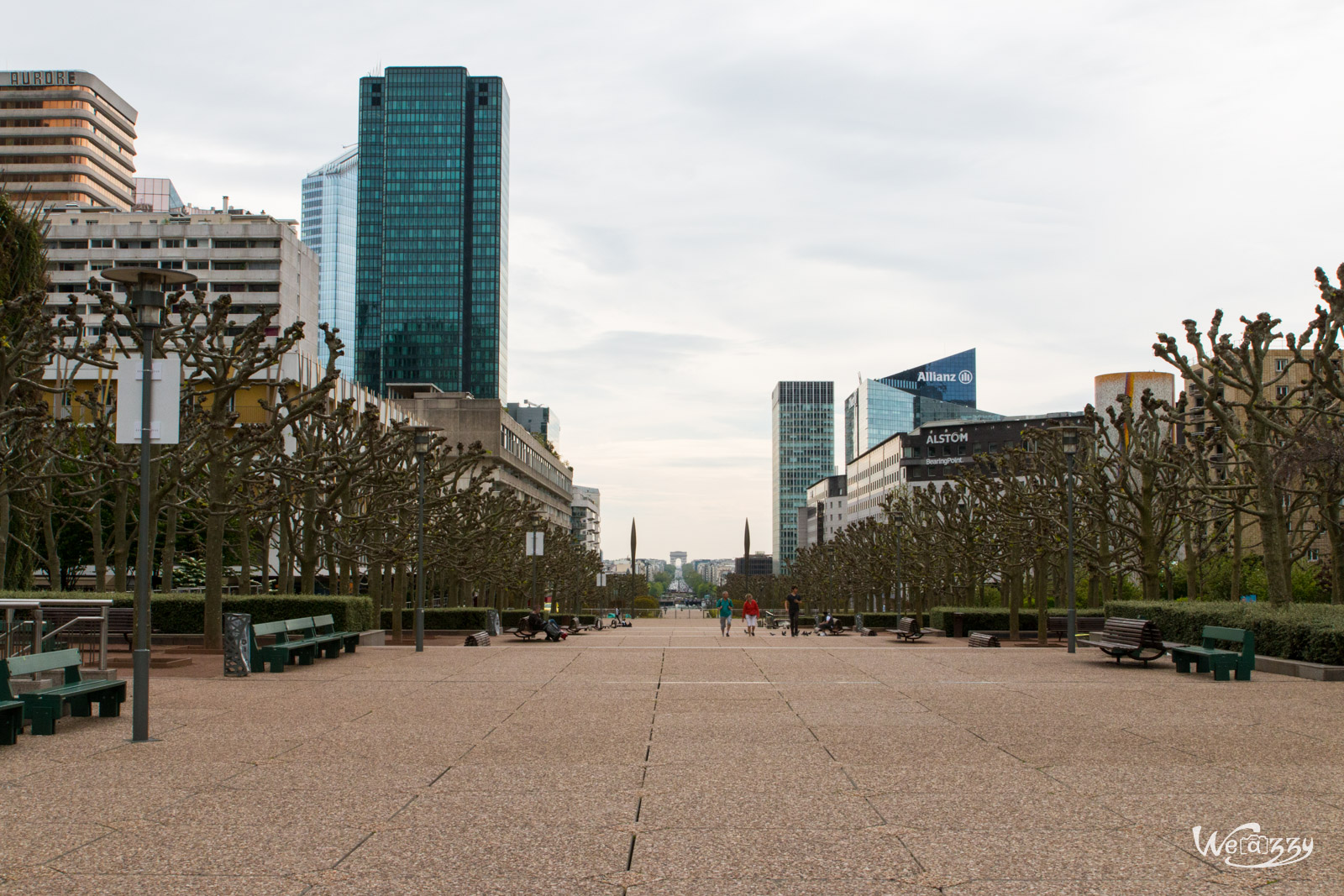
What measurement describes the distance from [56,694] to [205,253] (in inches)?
4313

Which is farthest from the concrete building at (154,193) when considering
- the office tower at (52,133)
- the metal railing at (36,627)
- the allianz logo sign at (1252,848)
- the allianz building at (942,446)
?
the allianz logo sign at (1252,848)

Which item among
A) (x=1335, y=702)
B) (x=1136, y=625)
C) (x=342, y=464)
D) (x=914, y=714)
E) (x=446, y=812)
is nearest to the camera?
(x=446, y=812)

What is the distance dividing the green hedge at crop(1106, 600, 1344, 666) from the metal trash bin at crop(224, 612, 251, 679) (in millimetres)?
15934

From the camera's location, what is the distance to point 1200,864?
6.71m

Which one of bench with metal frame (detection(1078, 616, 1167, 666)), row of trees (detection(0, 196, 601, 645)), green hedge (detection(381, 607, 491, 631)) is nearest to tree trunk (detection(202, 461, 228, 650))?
row of trees (detection(0, 196, 601, 645))

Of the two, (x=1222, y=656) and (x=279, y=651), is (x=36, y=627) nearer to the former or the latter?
(x=279, y=651)

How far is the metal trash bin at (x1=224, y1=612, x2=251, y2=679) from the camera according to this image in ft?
59.7

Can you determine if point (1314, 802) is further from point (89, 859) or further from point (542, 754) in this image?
point (89, 859)

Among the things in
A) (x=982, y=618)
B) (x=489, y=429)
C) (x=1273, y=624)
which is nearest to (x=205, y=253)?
(x=489, y=429)

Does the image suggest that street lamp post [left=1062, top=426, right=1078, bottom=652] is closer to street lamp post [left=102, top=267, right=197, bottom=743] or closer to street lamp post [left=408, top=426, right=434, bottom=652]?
street lamp post [left=408, top=426, right=434, bottom=652]

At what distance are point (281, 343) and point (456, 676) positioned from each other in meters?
8.83

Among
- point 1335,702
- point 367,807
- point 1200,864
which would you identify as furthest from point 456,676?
point 1200,864

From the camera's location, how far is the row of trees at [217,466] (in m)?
23.4

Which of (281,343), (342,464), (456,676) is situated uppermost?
(281,343)
